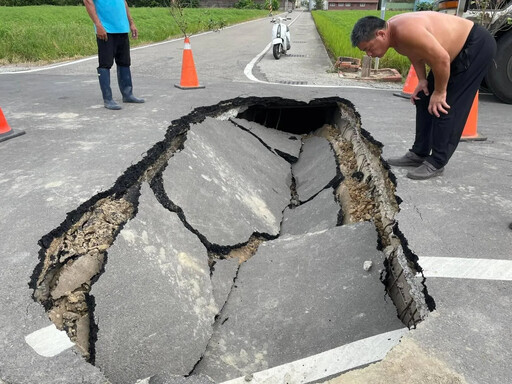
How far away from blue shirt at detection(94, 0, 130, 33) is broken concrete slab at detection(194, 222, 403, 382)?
3.29 metres

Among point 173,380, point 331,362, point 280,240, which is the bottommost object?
point 280,240

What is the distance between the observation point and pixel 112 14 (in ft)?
14.5

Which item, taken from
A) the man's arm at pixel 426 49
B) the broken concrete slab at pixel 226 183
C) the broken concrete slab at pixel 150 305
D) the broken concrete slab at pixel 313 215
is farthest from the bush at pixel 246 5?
the broken concrete slab at pixel 150 305

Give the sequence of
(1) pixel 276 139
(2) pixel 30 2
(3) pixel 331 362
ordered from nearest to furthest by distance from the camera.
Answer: (3) pixel 331 362
(1) pixel 276 139
(2) pixel 30 2

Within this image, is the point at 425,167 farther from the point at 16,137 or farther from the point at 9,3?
the point at 9,3

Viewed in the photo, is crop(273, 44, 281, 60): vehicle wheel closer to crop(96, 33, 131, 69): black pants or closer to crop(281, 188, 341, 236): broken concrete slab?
crop(96, 33, 131, 69): black pants

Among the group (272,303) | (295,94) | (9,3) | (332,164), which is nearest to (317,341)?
(272,303)

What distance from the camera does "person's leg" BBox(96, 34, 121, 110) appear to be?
14.7 feet

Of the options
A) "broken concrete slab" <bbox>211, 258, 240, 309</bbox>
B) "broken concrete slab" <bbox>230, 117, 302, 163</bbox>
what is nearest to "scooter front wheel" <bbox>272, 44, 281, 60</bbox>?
"broken concrete slab" <bbox>230, 117, 302, 163</bbox>

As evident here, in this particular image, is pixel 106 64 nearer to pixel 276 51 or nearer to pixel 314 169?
pixel 314 169

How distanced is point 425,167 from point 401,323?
1.54 metres

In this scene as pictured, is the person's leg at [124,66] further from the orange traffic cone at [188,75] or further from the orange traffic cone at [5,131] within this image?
the orange traffic cone at [5,131]

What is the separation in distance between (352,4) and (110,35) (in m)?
98.1

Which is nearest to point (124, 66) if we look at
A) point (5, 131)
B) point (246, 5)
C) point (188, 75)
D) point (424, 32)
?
point (188, 75)
